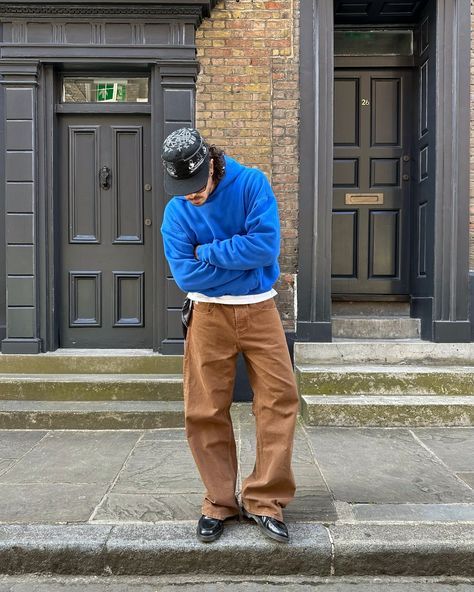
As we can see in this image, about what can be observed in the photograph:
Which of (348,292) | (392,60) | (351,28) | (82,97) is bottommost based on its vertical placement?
(348,292)

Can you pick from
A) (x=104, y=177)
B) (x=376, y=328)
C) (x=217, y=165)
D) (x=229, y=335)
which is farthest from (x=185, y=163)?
(x=376, y=328)

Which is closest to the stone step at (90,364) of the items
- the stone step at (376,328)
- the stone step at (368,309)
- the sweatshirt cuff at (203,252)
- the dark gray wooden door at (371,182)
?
the stone step at (376,328)

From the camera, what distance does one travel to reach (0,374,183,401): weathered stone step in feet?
15.9

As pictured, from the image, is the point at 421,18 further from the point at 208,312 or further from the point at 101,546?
the point at 101,546

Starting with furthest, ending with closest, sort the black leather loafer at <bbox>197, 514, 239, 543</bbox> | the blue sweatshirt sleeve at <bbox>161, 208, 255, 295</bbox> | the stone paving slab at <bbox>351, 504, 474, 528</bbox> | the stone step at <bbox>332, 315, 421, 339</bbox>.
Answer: the stone step at <bbox>332, 315, 421, 339</bbox> → the stone paving slab at <bbox>351, 504, 474, 528</bbox> → the black leather loafer at <bbox>197, 514, 239, 543</bbox> → the blue sweatshirt sleeve at <bbox>161, 208, 255, 295</bbox>

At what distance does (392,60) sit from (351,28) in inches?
22.7

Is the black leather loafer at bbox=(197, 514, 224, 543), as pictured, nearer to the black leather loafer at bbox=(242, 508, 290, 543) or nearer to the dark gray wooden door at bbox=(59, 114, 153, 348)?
the black leather loafer at bbox=(242, 508, 290, 543)

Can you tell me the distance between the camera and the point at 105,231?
5.43 meters

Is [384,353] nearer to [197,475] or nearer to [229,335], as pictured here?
[197,475]

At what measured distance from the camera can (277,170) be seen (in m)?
5.16

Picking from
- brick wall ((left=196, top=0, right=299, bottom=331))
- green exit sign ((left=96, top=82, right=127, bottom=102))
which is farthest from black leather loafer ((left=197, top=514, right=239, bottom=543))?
green exit sign ((left=96, top=82, right=127, bottom=102))

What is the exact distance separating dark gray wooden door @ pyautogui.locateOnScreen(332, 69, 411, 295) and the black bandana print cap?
3635mm

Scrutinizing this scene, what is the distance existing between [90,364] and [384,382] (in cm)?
286

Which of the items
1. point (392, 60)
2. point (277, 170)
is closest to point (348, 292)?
point (277, 170)
